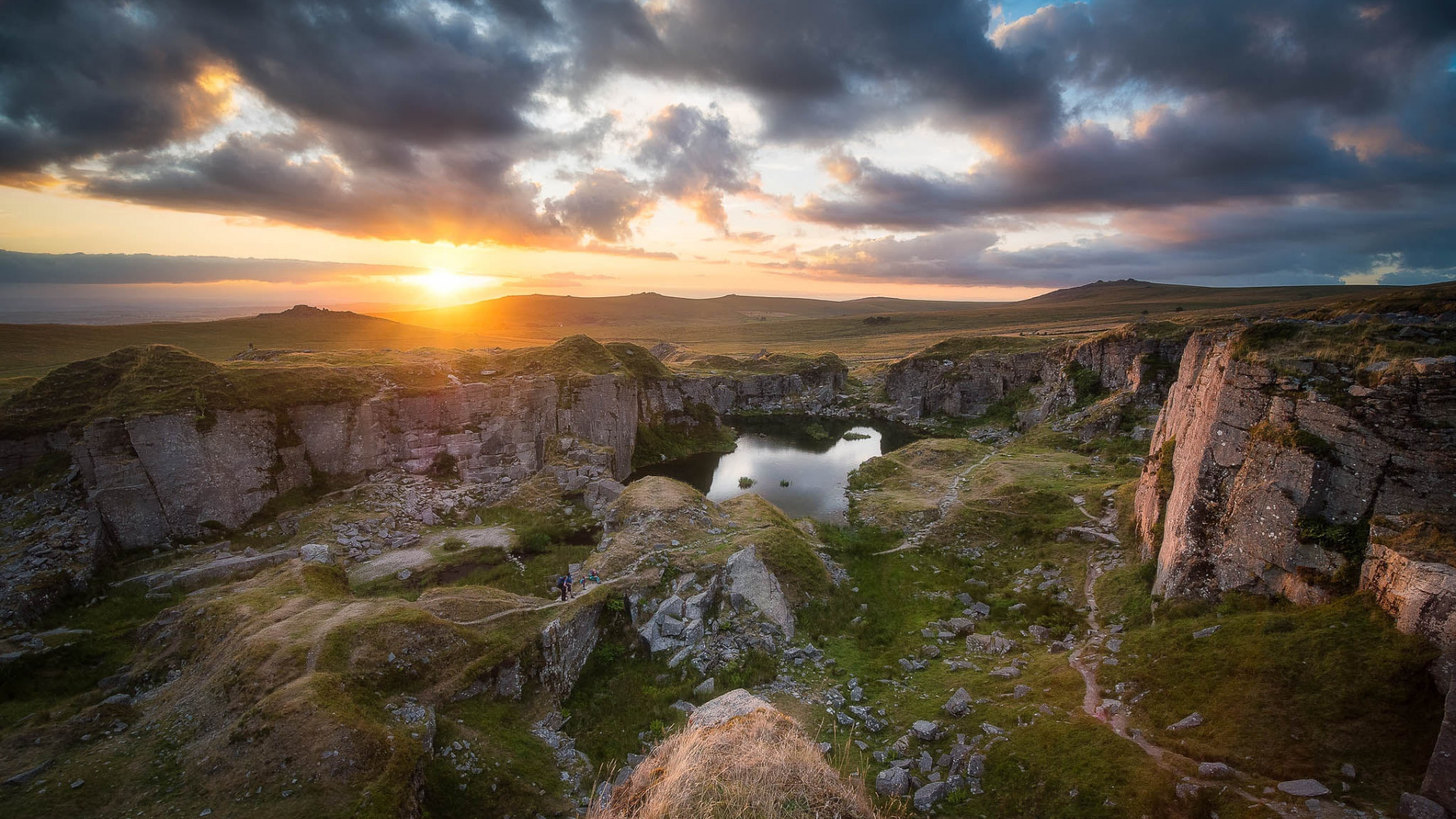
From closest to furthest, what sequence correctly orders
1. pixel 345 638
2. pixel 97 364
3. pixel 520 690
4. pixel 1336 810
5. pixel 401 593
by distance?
1. pixel 1336 810
2. pixel 345 638
3. pixel 520 690
4. pixel 401 593
5. pixel 97 364

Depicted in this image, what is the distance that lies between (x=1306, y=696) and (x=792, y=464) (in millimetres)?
42839

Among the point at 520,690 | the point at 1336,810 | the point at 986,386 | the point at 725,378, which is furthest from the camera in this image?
the point at 725,378

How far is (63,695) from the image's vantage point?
15930mm

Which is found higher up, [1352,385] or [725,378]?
[1352,385]

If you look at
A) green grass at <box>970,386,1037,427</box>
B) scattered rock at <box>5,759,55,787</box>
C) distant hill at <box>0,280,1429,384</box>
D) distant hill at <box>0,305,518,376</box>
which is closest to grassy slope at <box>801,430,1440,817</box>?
distant hill at <box>0,280,1429,384</box>

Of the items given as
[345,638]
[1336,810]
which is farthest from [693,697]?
[1336,810]

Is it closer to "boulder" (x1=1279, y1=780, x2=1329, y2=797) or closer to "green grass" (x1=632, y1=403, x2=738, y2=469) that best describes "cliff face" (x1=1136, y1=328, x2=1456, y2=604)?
"boulder" (x1=1279, y1=780, x2=1329, y2=797)

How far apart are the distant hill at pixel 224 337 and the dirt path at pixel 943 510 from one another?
223ft

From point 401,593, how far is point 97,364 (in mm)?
23661

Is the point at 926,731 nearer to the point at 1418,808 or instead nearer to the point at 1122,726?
the point at 1122,726

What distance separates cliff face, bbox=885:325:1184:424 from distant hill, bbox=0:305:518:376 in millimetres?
85405

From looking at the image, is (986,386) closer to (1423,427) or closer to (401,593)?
(1423,427)

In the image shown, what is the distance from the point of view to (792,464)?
53281 millimetres

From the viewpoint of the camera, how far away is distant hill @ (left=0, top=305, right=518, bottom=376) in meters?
61.0
